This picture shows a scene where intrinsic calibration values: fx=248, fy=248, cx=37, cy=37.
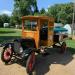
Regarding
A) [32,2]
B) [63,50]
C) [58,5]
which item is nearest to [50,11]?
[58,5]

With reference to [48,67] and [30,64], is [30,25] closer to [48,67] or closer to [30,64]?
[48,67]

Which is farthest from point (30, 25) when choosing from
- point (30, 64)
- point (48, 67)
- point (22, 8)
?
point (22, 8)

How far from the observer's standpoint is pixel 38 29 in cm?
1232

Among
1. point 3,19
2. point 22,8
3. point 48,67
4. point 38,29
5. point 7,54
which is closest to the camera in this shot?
point 48,67

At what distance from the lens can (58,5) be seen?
9781cm

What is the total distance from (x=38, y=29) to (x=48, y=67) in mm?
1940

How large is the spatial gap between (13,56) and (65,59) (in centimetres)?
317

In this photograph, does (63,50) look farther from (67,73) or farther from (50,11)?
(50,11)

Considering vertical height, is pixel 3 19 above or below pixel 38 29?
below

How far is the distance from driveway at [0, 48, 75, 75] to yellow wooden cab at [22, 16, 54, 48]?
2.97 feet

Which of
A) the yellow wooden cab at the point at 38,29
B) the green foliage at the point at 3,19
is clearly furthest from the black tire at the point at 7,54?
the green foliage at the point at 3,19

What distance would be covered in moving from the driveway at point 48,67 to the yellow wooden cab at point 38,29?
91 cm

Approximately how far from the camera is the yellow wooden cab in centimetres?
1235

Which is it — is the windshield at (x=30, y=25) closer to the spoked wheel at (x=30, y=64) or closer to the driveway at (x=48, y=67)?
the driveway at (x=48, y=67)
